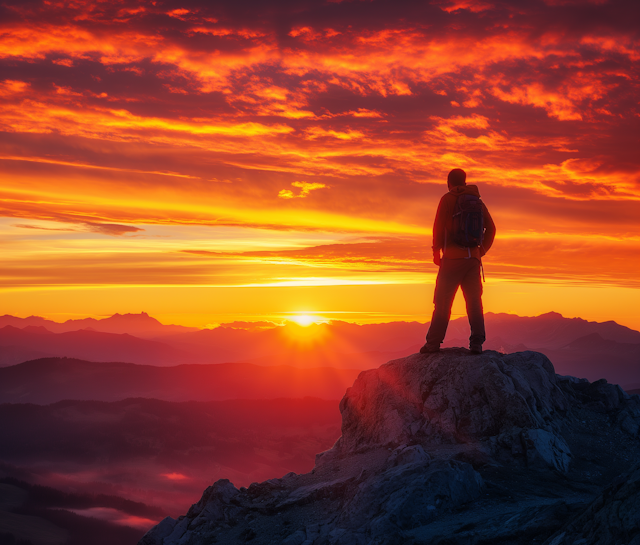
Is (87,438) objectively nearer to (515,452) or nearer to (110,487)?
(110,487)

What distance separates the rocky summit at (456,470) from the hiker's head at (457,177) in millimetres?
4079

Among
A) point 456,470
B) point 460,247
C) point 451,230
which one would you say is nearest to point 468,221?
point 451,230

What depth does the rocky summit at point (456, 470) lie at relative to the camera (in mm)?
7434

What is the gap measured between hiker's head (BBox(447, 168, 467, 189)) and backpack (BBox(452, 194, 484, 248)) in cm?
43

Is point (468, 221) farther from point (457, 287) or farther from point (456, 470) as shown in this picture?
point (456, 470)

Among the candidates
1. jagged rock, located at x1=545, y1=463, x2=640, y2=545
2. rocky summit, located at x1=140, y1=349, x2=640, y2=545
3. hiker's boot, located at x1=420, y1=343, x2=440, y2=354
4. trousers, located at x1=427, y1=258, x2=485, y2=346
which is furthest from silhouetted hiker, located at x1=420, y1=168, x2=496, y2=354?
jagged rock, located at x1=545, y1=463, x2=640, y2=545

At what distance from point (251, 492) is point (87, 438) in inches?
7410

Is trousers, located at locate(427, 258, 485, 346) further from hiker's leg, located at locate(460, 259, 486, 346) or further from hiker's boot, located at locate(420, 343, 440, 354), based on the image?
hiker's boot, located at locate(420, 343, 440, 354)

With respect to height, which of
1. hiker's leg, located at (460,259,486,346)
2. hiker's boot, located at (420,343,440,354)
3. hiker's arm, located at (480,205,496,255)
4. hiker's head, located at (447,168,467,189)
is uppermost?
hiker's head, located at (447,168,467,189)

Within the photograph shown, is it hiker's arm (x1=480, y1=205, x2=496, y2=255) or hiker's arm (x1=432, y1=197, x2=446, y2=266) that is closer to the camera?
hiker's arm (x1=432, y1=197, x2=446, y2=266)

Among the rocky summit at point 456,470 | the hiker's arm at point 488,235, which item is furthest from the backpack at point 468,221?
the rocky summit at point 456,470

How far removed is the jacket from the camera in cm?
1121

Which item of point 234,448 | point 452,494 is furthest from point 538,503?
point 234,448

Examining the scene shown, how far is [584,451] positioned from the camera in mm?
11125
